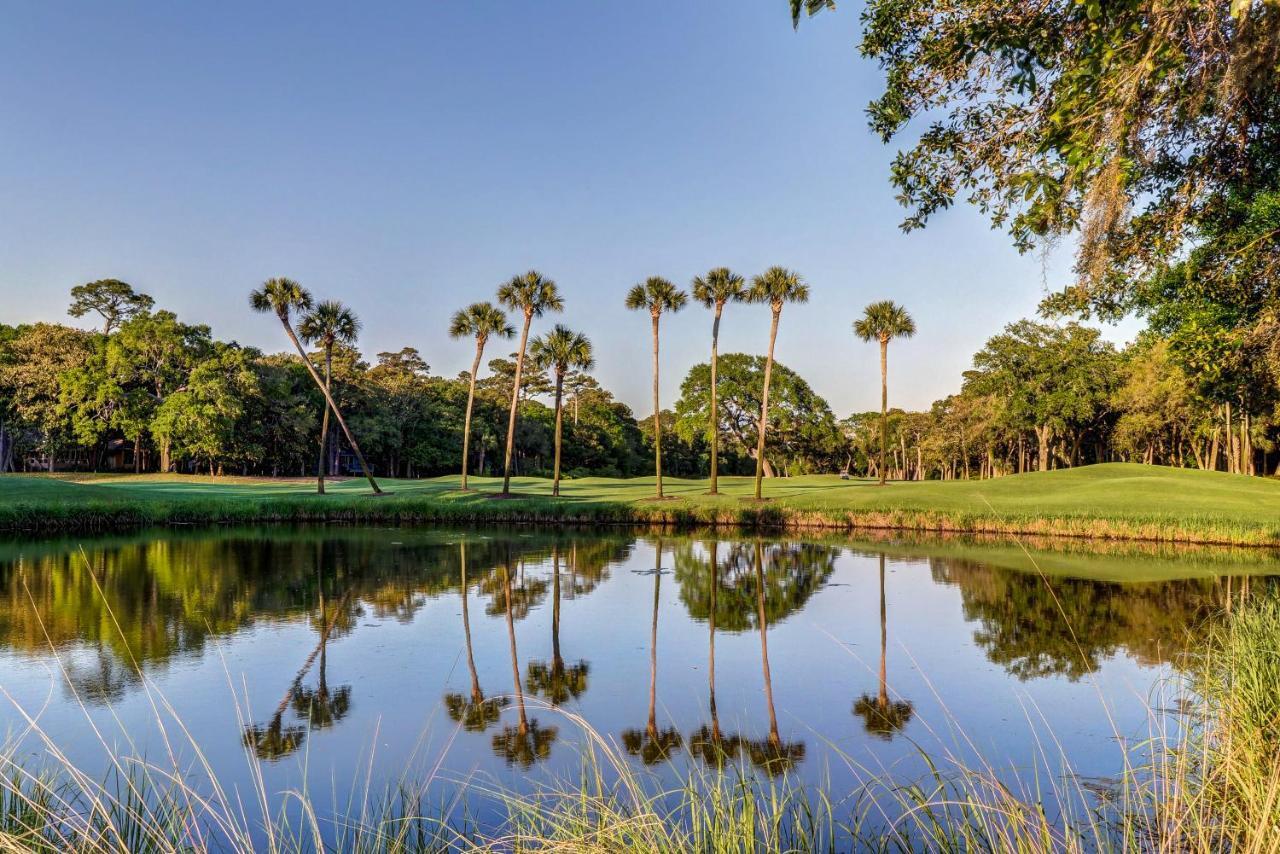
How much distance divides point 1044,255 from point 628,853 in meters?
5.94

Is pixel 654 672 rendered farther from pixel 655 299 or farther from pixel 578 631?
pixel 655 299

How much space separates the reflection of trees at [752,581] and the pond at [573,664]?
0.13 metres

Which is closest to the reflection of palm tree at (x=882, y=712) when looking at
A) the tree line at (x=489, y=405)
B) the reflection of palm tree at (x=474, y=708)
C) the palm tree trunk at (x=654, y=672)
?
the palm tree trunk at (x=654, y=672)

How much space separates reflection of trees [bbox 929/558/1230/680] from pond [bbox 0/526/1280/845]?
0.09 m

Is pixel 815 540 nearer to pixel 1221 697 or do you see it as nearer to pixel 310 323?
pixel 1221 697

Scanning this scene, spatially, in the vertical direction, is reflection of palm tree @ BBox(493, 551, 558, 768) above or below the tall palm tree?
below

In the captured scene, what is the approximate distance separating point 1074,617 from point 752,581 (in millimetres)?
7252

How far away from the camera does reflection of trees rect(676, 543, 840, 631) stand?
1559 centimetres

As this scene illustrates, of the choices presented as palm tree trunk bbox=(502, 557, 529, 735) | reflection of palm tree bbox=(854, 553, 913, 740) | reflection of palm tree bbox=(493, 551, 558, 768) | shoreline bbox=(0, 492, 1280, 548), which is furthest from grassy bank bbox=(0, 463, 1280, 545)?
reflection of palm tree bbox=(493, 551, 558, 768)

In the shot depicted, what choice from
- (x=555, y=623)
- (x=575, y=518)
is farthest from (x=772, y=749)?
(x=575, y=518)

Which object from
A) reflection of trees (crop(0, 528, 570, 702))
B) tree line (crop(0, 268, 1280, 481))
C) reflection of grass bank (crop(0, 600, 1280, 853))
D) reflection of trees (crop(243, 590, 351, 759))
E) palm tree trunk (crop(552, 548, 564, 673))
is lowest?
palm tree trunk (crop(552, 548, 564, 673))

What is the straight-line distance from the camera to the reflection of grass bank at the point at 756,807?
13.8 ft

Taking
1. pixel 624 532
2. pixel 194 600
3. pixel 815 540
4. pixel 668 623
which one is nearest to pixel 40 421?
pixel 624 532

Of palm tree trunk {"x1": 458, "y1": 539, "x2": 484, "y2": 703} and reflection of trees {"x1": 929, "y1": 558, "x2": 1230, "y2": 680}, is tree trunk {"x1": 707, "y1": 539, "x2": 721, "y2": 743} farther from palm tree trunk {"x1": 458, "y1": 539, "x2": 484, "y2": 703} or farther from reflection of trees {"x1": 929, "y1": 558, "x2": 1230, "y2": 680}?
reflection of trees {"x1": 929, "y1": 558, "x2": 1230, "y2": 680}
